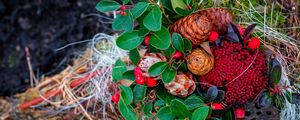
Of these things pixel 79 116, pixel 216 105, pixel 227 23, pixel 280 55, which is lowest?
pixel 79 116

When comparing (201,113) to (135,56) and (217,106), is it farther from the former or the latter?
(135,56)

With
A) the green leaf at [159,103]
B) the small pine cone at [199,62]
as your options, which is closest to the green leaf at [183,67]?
the small pine cone at [199,62]

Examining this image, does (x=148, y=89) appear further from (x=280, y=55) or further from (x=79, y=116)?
(x=79, y=116)

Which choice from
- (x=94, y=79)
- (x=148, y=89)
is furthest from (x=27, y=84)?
(x=148, y=89)

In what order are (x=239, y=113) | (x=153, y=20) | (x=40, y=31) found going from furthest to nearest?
(x=40, y=31), (x=239, y=113), (x=153, y=20)

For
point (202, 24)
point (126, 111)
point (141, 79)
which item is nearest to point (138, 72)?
point (141, 79)
